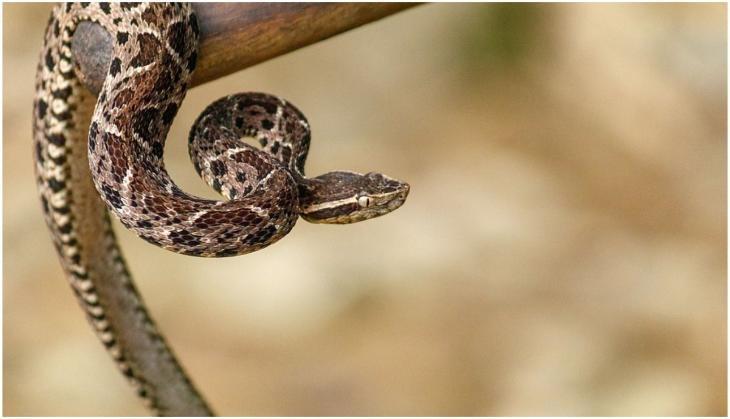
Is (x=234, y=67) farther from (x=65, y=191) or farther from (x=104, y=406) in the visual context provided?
(x=104, y=406)

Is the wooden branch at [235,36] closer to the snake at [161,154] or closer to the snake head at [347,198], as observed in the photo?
the snake at [161,154]

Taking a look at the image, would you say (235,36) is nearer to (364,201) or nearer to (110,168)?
Result: (110,168)

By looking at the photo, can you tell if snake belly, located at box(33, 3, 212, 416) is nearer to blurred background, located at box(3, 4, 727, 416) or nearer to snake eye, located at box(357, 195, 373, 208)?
snake eye, located at box(357, 195, 373, 208)

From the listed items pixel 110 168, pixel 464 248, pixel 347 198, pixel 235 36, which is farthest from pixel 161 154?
pixel 464 248

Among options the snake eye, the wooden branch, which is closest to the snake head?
the snake eye

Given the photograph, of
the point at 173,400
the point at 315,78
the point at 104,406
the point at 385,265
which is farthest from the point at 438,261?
the point at 173,400

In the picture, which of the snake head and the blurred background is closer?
the snake head
